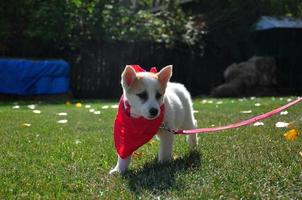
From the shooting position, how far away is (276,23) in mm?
20875

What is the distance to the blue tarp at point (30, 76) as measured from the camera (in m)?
15.5

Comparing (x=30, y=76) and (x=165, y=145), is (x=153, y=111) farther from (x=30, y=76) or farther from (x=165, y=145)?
(x=30, y=76)

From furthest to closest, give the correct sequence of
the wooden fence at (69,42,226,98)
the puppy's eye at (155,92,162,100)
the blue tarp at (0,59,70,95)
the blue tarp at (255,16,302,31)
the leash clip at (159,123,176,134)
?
the blue tarp at (255,16,302,31)
the wooden fence at (69,42,226,98)
the blue tarp at (0,59,70,95)
the leash clip at (159,123,176,134)
the puppy's eye at (155,92,162,100)

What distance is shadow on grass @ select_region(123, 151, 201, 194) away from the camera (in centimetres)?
410

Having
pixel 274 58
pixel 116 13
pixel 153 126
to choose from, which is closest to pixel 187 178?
pixel 153 126

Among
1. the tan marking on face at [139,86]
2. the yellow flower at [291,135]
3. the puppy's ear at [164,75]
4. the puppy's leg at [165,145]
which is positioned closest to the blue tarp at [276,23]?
the yellow flower at [291,135]

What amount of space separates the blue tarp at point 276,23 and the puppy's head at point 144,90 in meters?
16.6

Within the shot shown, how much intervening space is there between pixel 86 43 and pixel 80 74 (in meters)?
1.04

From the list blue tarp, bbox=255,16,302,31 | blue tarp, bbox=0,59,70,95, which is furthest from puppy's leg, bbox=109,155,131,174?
blue tarp, bbox=255,16,302,31

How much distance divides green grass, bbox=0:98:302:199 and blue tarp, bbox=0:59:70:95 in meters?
8.23

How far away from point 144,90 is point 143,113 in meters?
0.20

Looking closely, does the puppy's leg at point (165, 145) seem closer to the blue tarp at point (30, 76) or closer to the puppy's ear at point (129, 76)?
the puppy's ear at point (129, 76)

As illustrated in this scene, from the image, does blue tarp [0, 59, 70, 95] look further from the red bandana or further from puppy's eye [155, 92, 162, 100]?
puppy's eye [155, 92, 162, 100]

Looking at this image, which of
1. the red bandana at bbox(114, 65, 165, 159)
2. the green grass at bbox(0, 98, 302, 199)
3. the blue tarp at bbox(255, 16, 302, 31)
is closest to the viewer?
the green grass at bbox(0, 98, 302, 199)
